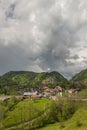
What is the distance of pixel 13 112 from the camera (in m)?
141

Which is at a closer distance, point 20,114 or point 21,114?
point 21,114

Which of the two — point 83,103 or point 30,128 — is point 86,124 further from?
point 83,103

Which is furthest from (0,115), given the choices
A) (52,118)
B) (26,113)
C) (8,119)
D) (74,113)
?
(74,113)

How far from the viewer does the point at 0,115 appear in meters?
127

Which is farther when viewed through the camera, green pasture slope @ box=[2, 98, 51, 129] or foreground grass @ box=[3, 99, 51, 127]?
foreground grass @ box=[3, 99, 51, 127]

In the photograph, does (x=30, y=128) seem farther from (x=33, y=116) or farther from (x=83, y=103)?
(x=83, y=103)

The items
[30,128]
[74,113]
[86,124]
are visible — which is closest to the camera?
[86,124]

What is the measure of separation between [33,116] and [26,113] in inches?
220

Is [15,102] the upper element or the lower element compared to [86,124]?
upper

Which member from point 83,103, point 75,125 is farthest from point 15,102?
point 75,125

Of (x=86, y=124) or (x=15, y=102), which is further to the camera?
(x=15, y=102)

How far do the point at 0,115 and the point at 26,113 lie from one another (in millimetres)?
14488

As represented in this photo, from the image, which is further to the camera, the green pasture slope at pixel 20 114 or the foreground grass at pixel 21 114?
the foreground grass at pixel 21 114

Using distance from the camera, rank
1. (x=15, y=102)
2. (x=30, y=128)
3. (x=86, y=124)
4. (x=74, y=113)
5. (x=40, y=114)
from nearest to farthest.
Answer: (x=86, y=124), (x=30, y=128), (x=74, y=113), (x=40, y=114), (x=15, y=102)
